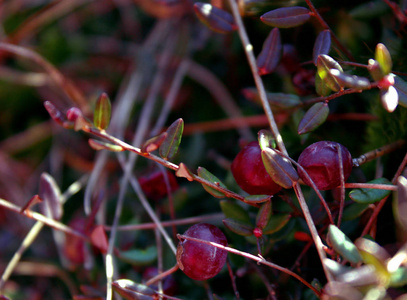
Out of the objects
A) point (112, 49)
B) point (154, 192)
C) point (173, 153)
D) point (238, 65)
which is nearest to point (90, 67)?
point (112, 49)

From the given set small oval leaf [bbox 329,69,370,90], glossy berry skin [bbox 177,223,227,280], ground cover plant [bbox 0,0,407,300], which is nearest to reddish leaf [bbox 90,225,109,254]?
ground cover plant [bbox 0,0,407,300]

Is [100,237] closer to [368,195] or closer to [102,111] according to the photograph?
[102,111]

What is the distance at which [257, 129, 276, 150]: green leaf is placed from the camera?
0.43 meters

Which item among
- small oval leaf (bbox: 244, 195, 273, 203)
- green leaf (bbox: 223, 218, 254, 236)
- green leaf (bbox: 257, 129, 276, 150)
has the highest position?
green leaf (bbox: 257, 129, 276, 150)

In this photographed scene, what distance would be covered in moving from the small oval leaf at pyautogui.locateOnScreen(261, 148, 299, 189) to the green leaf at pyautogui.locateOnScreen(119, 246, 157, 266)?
244 millimetres

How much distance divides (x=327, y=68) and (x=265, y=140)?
0.10 m

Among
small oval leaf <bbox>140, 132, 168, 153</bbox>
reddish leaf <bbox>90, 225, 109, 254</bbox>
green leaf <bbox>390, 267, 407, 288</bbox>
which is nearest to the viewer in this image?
green leaf <bbox>390, 267, 407, 288</bbox>

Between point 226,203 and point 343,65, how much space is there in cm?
23

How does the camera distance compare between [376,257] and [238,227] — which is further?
[238,227]

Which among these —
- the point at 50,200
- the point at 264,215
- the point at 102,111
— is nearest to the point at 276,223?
the point at 264,215

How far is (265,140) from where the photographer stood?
44 centimetres

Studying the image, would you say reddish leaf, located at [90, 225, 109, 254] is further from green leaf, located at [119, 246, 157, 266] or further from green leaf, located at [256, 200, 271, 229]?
green leaf, located at [256, 200, 271, 229]

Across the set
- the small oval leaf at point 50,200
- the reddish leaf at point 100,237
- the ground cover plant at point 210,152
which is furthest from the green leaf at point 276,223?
the small oval leaf at point 50,200

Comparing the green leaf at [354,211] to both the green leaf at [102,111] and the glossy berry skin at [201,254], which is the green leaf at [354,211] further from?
the green leaf at [102,111]
